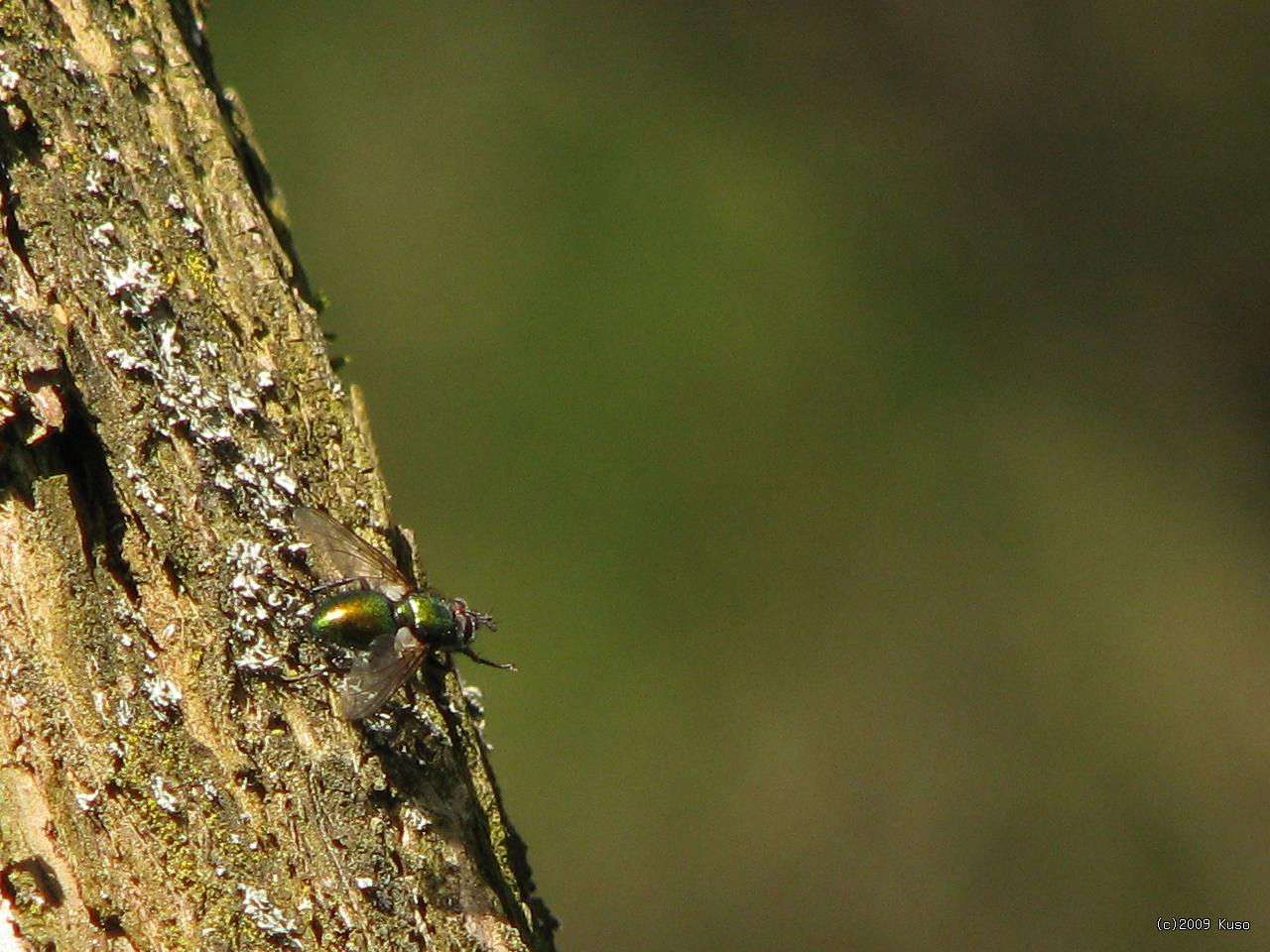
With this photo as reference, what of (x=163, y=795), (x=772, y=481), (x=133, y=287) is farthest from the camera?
(x=772, y=481)

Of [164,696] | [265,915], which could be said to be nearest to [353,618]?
[164,696]

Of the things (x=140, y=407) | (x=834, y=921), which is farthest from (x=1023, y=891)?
(x=140, y=407)

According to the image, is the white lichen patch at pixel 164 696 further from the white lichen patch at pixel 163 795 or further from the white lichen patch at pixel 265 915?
the white lichen patch at pixel 265 915

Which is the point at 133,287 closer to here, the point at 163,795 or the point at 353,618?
the point at 353,618

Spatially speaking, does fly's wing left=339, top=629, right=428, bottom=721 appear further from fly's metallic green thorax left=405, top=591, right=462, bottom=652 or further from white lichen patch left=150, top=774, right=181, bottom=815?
white lichen patch left=150, top=774, right=181, bottom=815

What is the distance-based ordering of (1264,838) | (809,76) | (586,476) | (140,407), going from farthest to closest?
(809,76) → (1264,838) → (586,476) → (140,407)

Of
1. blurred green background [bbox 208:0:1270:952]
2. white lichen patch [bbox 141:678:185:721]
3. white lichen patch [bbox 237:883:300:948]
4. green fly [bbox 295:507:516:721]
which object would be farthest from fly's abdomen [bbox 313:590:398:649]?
blurred green background [bbox 208:0:1270:952]

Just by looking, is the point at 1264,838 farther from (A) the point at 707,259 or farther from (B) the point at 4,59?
(B) the point at 4,59
